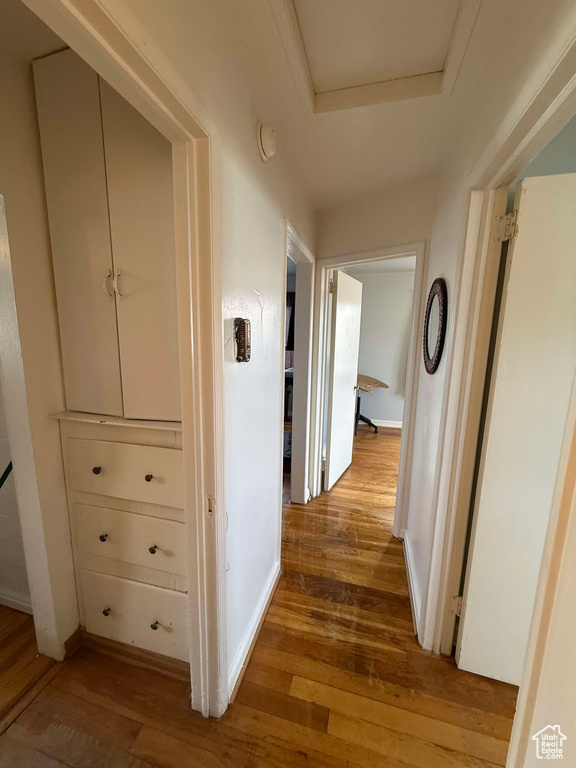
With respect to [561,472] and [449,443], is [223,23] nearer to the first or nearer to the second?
[561,472]

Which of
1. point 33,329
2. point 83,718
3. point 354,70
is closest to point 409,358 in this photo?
point 354,70

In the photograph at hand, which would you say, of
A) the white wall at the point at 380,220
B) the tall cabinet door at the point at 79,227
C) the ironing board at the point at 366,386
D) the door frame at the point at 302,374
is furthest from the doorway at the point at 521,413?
the ironing board at the point at 366,386

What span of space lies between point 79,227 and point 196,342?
0.69 m

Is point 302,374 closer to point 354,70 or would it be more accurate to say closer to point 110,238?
point 110,238

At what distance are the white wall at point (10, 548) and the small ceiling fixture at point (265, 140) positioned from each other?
5.17ft

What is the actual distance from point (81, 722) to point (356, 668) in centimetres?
107

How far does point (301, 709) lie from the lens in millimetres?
1140

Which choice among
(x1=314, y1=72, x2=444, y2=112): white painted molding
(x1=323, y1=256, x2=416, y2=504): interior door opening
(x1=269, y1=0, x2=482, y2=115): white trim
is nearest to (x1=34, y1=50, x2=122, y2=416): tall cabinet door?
(x1=269, y1=0, x2=482, y2=115): white trim

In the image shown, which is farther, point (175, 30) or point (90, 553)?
point (90, 553)

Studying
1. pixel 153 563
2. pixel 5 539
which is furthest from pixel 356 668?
pixel 5 539

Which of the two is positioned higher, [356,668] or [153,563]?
[153,563]

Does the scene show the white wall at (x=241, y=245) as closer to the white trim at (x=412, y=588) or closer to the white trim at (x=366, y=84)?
the white trim at (x=366, y=84)

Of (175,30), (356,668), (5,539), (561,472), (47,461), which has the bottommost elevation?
(356,668)

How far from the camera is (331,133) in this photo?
1.35 meters
